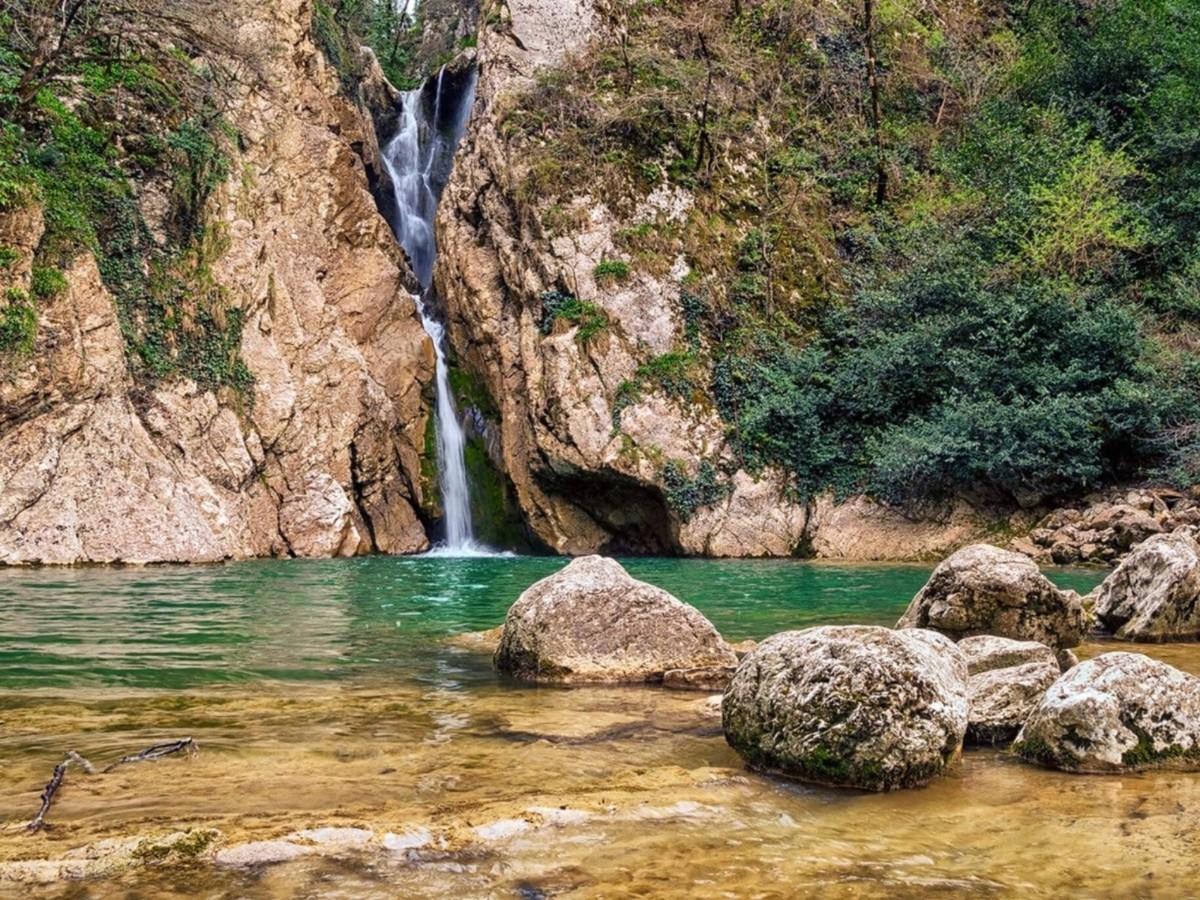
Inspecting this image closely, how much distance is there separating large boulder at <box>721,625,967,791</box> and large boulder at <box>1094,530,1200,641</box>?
16.8ft

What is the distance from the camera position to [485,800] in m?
3.91

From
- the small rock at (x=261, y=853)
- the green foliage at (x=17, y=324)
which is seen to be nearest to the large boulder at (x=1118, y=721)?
the small rock at (x=261, y=853)

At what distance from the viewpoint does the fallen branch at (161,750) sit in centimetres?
434

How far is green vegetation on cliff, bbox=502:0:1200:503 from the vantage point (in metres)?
20.5

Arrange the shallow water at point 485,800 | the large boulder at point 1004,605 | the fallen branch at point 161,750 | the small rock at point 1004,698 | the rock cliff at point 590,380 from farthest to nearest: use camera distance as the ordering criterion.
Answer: the rock cliff at point 590,380
the large boulder at point 1004,605
the small rock at point 1004,698
the fallen branch at point 161,750
the shallow water at point 485,800

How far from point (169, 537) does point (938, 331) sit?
60.1 ft

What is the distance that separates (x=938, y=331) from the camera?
21.8m

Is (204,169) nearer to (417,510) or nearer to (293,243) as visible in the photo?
(293,243)

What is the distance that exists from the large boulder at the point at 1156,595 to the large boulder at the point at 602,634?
449 centimetres

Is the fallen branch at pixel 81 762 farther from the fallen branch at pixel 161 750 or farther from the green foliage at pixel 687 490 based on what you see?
the green foliage at pixel 687 490

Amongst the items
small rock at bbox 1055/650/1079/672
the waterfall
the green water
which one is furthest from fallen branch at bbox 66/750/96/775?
the waterfall

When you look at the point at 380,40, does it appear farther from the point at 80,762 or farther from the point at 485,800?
the point at 485,800

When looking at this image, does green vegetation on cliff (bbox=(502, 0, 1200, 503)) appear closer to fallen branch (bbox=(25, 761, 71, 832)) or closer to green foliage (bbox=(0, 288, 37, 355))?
green foliage (bbox=(0, 288, 37, 355))

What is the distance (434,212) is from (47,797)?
1204 inches
